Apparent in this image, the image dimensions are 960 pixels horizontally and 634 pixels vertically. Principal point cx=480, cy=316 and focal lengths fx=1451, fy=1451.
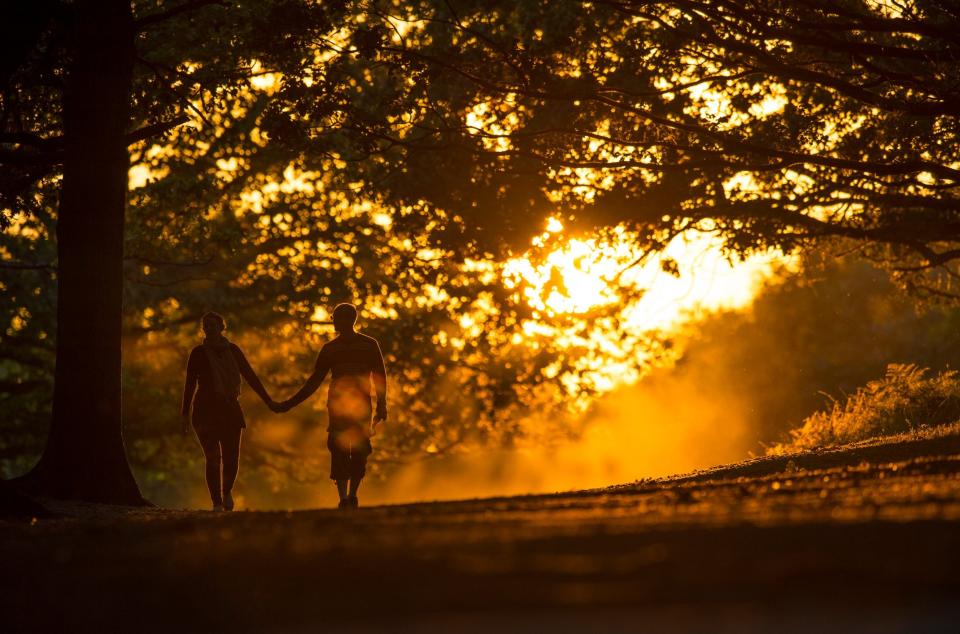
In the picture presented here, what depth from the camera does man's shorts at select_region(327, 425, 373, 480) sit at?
1330cm

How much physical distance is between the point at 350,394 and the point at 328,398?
9.9 inches

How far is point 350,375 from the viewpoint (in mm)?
13188

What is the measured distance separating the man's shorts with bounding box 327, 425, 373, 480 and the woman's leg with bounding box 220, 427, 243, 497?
1190mm

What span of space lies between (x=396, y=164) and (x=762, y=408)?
74.4 ft

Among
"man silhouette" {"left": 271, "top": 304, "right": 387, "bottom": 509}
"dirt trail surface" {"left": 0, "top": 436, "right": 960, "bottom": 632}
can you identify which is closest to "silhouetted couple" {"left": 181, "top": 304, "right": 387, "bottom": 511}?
"man silhouette" {"left": 271, "top": 304, "right": 387, "bottom": 509}

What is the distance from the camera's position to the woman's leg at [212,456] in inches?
551

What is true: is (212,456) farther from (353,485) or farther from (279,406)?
(353,485)

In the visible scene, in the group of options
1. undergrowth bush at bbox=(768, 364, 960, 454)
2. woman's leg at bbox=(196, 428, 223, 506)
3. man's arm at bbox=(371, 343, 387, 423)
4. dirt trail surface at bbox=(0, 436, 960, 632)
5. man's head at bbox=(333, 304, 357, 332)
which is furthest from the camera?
undergrowth bush at bbox=(768, 364, 960, 454)

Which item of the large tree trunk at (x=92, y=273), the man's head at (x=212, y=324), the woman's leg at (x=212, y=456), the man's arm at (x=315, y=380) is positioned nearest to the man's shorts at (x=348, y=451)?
the man's arm at (x=315, y=380)

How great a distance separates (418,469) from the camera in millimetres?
76438

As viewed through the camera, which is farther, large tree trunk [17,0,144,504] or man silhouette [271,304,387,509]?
large tree trunk [17,0,144,504]

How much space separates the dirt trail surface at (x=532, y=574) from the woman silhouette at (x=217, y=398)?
645cm

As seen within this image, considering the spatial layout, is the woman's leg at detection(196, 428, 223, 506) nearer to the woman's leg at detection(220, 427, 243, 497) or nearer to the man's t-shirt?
the woman's leg at detection(220, 427, 243, 497)

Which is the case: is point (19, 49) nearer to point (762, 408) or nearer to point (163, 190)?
point (163, 190)
